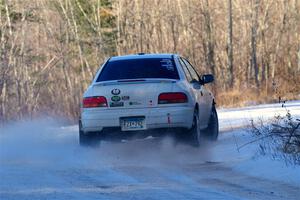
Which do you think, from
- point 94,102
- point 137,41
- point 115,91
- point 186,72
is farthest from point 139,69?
point 137,41

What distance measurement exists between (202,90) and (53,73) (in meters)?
29.7

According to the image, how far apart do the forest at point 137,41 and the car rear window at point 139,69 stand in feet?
59.3

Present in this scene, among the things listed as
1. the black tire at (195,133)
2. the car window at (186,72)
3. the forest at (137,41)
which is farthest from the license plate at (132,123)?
the forest at (137,41)

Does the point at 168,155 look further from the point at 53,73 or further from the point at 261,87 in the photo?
the point at 53,73

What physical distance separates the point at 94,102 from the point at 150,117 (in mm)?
882

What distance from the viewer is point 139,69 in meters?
13.0

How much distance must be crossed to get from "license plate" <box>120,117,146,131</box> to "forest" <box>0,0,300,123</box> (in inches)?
754

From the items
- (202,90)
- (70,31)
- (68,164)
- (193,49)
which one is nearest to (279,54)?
(193,49)

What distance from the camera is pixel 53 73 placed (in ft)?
141

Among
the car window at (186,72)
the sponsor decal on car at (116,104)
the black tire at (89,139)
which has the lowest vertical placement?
the black tire at (89,139)

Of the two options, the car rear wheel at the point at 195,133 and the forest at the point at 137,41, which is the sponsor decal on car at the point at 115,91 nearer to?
the car rear wheel at the point at 195,133

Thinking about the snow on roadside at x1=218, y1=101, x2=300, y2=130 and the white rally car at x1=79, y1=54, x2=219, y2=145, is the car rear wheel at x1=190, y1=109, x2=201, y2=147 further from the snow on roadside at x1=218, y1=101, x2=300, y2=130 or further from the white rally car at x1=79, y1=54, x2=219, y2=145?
the snow on roadside at x1=218, y1=101, x2=300, y2=130

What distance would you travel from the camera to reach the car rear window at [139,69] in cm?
1278

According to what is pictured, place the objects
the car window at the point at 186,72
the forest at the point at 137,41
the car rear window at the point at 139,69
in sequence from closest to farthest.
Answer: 1. the car rear window at the point at 139,69
2. the car window at the point at 186,72
3. the forest at the point at 137,41
